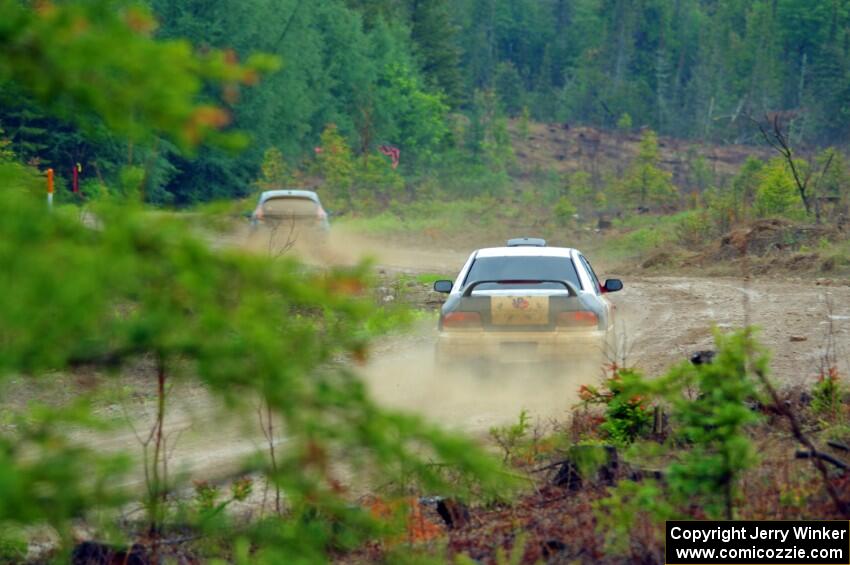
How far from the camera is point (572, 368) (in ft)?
38.9

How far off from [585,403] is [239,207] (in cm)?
580

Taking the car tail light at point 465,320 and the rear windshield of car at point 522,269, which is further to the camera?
the rear windshield of car at point 522,269

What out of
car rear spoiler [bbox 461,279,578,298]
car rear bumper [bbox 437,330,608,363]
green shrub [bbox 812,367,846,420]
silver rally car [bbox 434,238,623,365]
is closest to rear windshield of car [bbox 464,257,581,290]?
car rear spoiler [bbox 461,279,578,298]

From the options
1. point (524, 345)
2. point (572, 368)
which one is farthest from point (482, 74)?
point (572, 368)

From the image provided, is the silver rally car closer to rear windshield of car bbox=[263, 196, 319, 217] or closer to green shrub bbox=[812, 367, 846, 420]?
green shrub bbox=[812, 367, 846, 420]

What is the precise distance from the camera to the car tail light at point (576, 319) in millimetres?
12008

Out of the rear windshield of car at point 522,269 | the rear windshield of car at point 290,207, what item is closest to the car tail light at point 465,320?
the rear windshield of car at point 522,269

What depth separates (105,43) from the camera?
3555mm

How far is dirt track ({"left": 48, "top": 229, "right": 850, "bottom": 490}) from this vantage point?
10.3 m

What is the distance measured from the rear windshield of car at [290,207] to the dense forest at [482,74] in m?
7.02

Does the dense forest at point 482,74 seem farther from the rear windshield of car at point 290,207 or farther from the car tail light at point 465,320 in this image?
the car tail light at point 465,320

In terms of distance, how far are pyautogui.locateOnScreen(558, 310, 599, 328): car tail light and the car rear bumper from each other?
0.07m

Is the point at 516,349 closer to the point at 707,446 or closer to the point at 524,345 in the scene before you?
the point at 524,345

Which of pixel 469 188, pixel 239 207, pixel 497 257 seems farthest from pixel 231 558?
pixel 469 188
